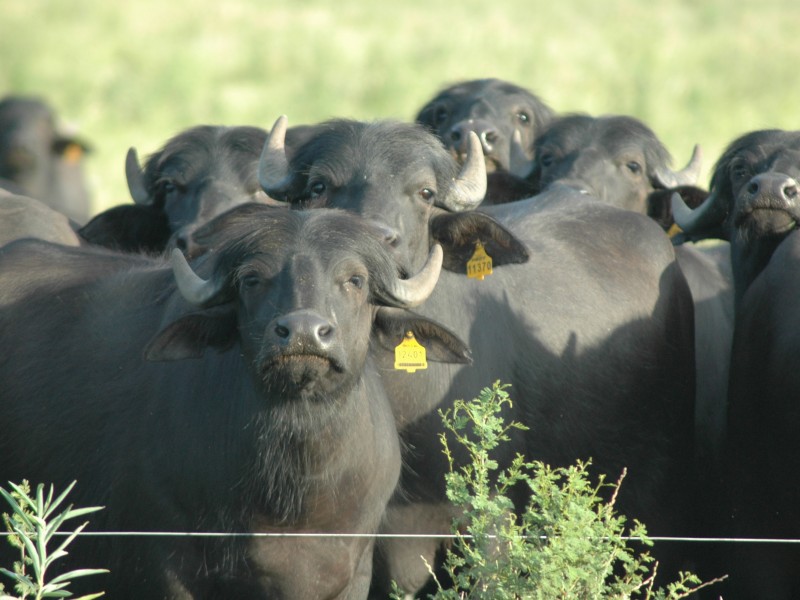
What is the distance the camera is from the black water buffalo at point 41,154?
1543cm

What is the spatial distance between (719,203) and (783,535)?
2276 millimetres

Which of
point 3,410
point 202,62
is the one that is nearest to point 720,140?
point 202,62

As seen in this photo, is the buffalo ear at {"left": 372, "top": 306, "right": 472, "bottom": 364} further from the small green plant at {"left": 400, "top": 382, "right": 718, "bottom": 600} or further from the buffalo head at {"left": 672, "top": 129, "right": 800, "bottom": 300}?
the buffalo head at {"left": 672, "top": 129, "right": 800, "bottom": 300}

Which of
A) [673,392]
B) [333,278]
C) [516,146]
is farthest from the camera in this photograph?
[516,146]

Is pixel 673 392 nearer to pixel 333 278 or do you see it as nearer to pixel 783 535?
pixel 783 535

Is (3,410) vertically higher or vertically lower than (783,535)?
higher

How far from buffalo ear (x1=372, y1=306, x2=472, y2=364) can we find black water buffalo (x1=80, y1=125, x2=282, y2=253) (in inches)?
105

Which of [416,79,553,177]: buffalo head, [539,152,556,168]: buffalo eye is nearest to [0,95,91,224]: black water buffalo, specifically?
[416,79,553,177]: buffalo head

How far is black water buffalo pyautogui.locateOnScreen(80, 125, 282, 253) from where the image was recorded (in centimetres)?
865

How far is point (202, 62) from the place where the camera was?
98.6ft

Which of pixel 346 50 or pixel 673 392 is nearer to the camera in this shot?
pixel 673 392

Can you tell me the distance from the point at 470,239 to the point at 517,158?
311 centimetres

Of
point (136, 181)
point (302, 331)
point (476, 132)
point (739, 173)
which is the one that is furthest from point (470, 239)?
point (136, 181)

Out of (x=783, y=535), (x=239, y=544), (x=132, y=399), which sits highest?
(x=132, y=399)
